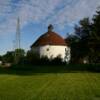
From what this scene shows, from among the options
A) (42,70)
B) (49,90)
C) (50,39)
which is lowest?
(49,90)

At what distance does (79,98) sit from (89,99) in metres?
0.56

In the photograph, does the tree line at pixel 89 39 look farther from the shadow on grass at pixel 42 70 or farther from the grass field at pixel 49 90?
the grass field at pixel 49 90

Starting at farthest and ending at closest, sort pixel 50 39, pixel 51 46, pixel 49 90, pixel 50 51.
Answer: pixel 51 46 → pixel 50 39 → pixel 50 51 → pixel 49 90

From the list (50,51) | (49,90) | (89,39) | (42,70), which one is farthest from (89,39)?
(50,51)

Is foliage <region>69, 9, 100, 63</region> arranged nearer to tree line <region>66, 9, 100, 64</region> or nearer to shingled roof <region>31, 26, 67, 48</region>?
tree line <region>66, 9, 100, 64</region>

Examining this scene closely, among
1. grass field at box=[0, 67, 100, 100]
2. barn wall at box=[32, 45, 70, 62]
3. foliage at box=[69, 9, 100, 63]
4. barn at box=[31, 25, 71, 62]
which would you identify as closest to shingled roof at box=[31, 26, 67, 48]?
barn at box=[31, 25, 71, 62]

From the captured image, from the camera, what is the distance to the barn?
105 meters

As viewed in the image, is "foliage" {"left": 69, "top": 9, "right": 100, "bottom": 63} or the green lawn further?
"foliage" {"left": 69, "top": 9, "right": 100, "bottom": 63}

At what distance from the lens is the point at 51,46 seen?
10538 cm

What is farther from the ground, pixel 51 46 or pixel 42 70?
pixel 51 46

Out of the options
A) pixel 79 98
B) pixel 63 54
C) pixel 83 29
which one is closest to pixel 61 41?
pixel 63 54

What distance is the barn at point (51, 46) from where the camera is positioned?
344 ft

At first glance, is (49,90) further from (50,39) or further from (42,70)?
(50,39)

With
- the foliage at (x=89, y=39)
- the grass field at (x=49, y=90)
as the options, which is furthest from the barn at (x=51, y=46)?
the grass field at (x=49, y=90)
